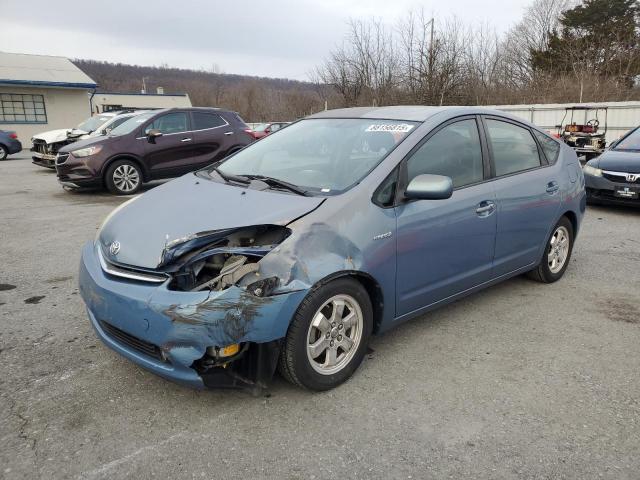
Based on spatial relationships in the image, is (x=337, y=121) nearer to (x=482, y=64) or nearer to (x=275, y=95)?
(x=482, y=64)

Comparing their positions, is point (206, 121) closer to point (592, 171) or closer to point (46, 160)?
point (46, 160)

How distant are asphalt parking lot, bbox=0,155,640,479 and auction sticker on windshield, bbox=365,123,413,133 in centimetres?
148

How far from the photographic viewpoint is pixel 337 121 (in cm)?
406

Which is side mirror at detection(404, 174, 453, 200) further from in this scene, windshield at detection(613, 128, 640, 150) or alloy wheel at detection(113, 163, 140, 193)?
alloy wheel at detection(113, 163, 140, 193)

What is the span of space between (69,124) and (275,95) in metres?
30.8

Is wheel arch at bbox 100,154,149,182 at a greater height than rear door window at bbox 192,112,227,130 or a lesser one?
lesser

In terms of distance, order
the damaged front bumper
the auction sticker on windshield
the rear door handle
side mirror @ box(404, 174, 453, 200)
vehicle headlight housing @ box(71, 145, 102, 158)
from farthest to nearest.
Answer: vehicle headlight housing @ box(71, 145, 102, 158)
the rear door handle
the auction sticker on windshield
side mirror @ box(404, 174, 453, 200)
the damaged front bumper

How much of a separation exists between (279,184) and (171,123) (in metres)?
7.89

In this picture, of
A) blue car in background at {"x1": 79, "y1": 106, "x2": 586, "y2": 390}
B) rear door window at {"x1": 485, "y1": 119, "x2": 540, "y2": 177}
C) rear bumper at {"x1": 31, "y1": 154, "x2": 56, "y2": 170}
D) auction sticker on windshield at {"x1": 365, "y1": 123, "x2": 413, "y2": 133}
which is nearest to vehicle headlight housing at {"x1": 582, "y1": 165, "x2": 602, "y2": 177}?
rear door window at {"x1": 485, "y1": 119, "x2": 540, "y2": 177}

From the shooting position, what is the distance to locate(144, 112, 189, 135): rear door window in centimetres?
1037

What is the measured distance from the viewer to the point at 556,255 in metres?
4.85

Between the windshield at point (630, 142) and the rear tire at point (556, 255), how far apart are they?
15.9 feet

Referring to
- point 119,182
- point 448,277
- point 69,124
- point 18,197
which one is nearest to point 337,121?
point 448,277

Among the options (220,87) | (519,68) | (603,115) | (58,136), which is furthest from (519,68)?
(220,87)
